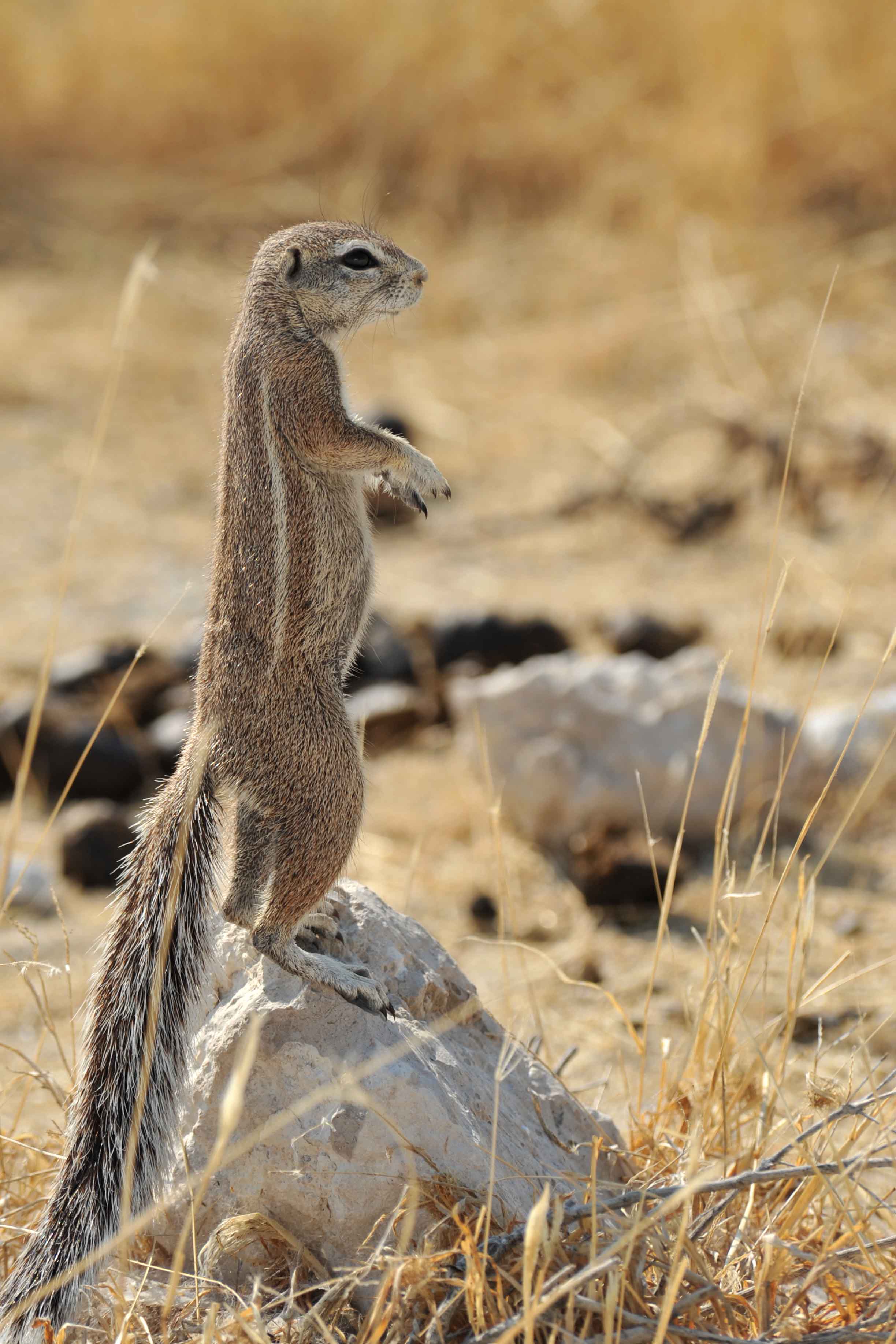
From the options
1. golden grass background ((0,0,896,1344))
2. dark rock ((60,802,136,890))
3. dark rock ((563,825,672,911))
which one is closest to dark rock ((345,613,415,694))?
golden grass background ((0,0,896,1344))

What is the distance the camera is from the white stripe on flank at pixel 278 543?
229 centimetres

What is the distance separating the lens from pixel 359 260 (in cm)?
258

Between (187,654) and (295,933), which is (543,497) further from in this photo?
(295,933)

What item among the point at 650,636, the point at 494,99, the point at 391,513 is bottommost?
the point at 391,513

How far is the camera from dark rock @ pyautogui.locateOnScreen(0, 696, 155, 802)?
4.81 meters

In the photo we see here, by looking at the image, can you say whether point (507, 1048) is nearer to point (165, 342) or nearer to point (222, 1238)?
point (222, 1238)

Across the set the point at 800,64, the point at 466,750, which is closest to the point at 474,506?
the point at 466,750

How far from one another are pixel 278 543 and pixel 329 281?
562 mm

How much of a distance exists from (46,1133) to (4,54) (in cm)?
1047

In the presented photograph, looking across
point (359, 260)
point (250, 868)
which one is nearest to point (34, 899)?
point (250, 868)

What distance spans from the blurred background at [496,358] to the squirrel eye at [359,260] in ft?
1.44

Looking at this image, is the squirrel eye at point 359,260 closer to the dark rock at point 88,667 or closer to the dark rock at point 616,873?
the dark rock at point 616,873

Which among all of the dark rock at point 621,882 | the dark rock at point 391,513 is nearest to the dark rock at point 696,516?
the dark rock at point 391,513

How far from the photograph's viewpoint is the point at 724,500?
22.0ft
